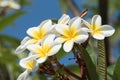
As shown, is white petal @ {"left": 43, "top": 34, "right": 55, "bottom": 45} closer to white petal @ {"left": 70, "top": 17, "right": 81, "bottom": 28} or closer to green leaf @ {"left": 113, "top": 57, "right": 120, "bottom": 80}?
white petal @ {"left": 70, "top": 17, "right": 81, "bottom": 28}

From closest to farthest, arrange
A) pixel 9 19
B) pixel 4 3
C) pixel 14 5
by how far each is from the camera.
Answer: pixel 9 19 < pixel 4 3 < pixel 14 5

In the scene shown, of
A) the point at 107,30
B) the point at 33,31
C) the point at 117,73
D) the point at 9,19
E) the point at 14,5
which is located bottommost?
→ the point at 117,73

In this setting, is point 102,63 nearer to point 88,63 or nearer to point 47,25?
point 88,63

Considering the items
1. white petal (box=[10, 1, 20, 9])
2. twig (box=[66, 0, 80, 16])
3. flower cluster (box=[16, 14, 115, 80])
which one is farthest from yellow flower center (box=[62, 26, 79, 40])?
white petal (box=[10, 1, 20, 9])

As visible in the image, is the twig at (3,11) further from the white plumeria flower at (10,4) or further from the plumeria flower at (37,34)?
the plumeria flower at (37,34)

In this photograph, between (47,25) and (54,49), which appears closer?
(54,49)

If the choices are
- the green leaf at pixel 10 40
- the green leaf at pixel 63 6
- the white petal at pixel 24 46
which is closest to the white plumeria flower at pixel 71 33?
the white petal at pixel 24 46

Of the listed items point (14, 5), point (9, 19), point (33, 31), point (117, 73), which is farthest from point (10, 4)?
point (117, 73)
